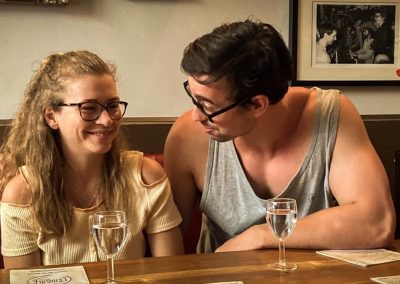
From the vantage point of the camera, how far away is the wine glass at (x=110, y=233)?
1.01 metres

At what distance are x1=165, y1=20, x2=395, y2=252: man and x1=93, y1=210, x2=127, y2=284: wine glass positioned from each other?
364 millimetres

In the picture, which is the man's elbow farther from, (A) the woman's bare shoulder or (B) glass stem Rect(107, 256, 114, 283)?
(A) the woman's bare shoulder

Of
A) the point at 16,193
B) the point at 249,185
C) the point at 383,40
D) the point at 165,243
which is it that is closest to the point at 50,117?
the point at 16,193

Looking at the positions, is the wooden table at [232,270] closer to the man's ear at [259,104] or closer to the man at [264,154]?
the man at [264,154]

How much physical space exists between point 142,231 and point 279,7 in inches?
50.3

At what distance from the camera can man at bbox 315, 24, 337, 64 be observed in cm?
241

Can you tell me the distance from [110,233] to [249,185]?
58 cm

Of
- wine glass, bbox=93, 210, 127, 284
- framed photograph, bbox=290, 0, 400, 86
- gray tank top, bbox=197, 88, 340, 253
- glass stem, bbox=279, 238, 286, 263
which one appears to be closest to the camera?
Answer: wine glass, bbox=93, 210, 127, 284

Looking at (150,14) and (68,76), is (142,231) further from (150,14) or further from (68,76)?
(150,14)

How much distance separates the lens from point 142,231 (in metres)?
1.51

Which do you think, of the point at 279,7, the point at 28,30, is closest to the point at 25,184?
the point at 28,30

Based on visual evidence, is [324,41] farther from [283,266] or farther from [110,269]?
[110,269]

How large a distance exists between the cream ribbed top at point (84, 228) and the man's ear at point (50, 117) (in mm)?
229

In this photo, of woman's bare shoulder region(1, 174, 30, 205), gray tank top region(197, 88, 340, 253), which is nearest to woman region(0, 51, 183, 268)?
woman's bare shoulder region(1, 174, 30, 205)
